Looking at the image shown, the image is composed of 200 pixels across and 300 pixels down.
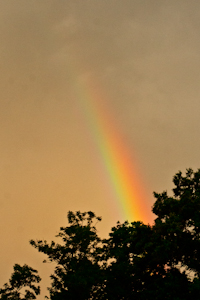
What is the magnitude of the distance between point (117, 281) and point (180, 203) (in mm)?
10665

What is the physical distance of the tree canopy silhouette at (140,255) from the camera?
33125mm

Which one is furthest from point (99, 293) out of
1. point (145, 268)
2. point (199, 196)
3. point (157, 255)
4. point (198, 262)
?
point (199, 196)

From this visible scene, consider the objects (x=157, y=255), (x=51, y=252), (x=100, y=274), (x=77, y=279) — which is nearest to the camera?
(x=157, y=255)

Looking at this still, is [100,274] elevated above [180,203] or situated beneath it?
situated beneath

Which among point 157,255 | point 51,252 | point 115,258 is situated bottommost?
point 157,255

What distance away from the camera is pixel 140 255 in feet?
122

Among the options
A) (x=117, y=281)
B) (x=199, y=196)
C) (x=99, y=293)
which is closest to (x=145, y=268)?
(x=117, y=281)

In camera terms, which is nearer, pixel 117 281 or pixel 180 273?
pixel 180 273

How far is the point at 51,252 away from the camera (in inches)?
1594

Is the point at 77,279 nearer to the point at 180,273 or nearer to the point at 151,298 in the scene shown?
the point at 151,298

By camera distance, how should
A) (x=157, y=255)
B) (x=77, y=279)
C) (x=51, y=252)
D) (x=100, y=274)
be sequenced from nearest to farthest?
(x=157, y=255) → (x=77, y=279) → (x=100, y=274) → (x=51, y=252)

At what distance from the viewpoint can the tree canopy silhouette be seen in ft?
109

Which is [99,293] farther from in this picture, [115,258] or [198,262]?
[198,262]

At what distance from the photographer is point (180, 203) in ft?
117
